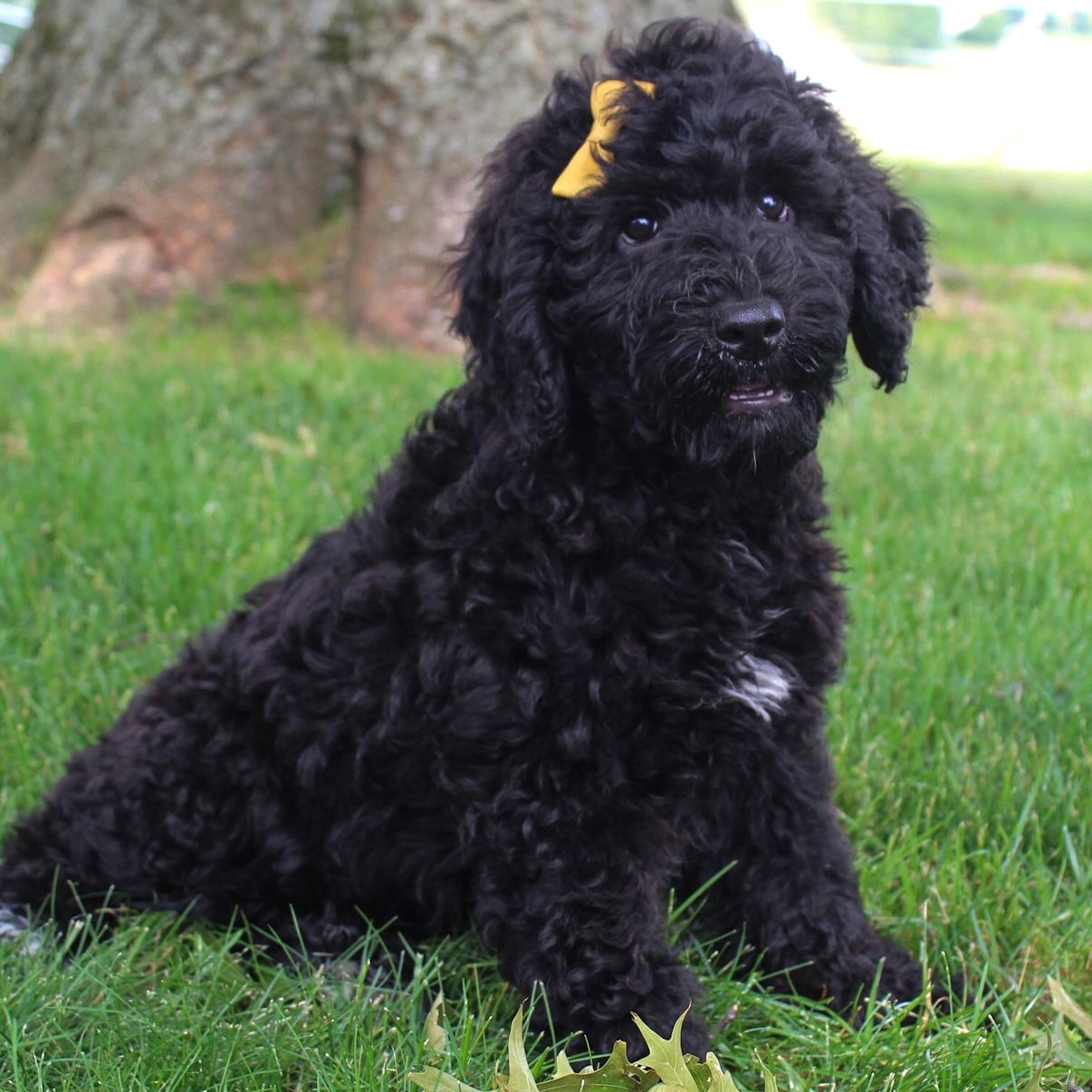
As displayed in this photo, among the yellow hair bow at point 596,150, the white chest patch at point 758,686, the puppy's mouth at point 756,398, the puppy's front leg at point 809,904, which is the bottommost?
the puppy's front leg at point 809,904

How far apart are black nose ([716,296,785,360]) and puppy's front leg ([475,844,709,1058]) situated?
1.00m

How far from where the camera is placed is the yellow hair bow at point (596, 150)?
257 cm

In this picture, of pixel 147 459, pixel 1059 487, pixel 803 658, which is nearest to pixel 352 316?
pixel 147 459

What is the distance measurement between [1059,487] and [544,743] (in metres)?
3.42

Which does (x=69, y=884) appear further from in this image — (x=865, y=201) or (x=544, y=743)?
(x=865, y=201)

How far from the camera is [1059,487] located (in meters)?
5.20

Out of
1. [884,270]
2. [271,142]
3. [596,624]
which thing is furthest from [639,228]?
[271,142]

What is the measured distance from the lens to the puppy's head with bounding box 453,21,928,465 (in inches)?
95.9

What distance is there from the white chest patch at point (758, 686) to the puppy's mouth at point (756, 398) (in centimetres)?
50

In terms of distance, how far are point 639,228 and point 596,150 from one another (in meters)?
0.17

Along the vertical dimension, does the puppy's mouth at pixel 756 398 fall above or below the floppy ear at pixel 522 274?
below

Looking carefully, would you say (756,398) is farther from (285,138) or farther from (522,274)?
(285,138)

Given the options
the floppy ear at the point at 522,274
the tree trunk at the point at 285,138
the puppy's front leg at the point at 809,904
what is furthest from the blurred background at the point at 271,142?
the puppy's front leg at the point at 809,904

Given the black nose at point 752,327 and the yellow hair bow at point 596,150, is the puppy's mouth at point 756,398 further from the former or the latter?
the yellow hair bow at point 596,150
